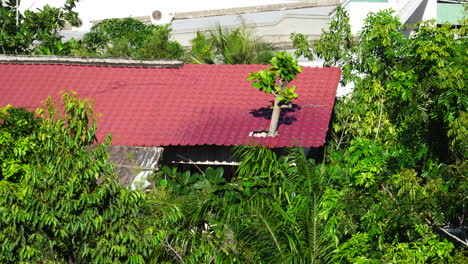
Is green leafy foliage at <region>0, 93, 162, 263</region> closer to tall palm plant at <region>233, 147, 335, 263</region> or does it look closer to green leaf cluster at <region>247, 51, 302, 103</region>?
tall palm plant at <region>233, 147, 335, 263</region>

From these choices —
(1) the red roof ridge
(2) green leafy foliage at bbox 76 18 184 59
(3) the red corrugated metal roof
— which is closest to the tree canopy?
(3) the red corrugated metal roof

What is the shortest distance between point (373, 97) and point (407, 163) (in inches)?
141

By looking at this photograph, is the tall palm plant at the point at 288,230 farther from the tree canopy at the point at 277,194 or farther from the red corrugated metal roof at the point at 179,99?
the red corrugated metal roof at the point at 179,99

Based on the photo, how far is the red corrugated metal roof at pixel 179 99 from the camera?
1647 cm

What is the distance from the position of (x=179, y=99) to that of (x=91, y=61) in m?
2.74

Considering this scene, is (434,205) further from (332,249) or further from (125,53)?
(125,53)

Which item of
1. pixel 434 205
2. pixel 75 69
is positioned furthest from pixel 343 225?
pixel 75 69

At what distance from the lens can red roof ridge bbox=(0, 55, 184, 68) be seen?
19.2 m

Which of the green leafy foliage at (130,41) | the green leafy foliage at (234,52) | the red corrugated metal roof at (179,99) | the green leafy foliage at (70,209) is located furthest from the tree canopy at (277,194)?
the green leafy foliage at (130,41)

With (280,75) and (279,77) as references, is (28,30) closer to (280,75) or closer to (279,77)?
(279,77)

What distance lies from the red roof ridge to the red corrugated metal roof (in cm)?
11

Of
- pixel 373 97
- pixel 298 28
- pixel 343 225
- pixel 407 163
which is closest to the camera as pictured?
pixel 343 225

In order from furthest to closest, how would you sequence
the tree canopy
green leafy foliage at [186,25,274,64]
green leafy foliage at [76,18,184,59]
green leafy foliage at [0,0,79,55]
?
green leafy foliage at [76,18,184,59] → green leafy foliage at [0,0,79,55] → green leafy foliage at [186,25,274,64] → the tree canopy

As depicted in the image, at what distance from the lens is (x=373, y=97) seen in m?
16.8
